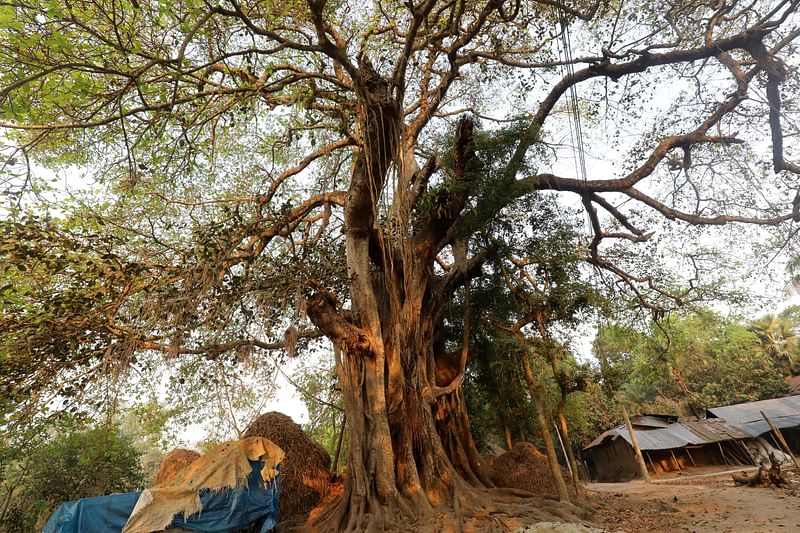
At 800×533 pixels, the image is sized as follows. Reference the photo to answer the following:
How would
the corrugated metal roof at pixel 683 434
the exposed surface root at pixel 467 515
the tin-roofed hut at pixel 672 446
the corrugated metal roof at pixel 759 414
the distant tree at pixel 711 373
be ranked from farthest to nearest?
the distant tree at pixel 711 373 < the tin-roofed hut at pixel 672 446 < the corrugated metal roof at pixel 683 434 < the corrugated metal roof at pixel 759 414 < the exposed surface root at pixel 467 515

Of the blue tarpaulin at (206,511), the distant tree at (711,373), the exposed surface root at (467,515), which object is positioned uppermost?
the distant tree at (711,373)

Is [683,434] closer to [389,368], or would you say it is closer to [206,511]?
[389,368]

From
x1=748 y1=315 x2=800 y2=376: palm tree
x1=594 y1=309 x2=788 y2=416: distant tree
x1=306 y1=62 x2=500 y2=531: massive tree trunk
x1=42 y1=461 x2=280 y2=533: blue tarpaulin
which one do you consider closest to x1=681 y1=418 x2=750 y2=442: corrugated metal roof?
x1=594 y1=309 x2=788 y2=416: distant tree

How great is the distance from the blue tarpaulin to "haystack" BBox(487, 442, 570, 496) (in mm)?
4267

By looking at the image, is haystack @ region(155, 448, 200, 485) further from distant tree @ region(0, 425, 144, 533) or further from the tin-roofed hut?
the tin-roofed hut

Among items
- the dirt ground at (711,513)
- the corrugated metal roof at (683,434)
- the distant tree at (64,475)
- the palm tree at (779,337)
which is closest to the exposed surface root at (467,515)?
the dirt ground at (711,513)

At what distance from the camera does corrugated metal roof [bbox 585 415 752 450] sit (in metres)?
15.7

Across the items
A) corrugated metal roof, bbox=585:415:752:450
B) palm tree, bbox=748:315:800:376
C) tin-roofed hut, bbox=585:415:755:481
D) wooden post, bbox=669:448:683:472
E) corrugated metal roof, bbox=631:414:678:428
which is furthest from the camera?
palm tree, bbox=748:315:800:376

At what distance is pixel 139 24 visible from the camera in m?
5.00

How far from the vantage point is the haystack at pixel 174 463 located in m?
7.79

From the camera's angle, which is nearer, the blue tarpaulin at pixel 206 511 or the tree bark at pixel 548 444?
the blue tarpaulin at pixel 206 511

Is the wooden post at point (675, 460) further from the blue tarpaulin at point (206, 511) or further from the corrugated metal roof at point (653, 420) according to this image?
the blue tarpaulin at point (206, 511)

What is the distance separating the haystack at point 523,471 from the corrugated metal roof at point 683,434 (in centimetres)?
1031

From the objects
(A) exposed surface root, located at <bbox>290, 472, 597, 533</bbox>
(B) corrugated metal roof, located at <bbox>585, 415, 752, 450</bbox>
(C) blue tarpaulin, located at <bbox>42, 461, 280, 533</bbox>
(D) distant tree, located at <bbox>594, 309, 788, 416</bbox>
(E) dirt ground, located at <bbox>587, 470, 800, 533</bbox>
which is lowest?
(E) dirt ground, located at <bbox>587, 470, 800, 533</bbox>
